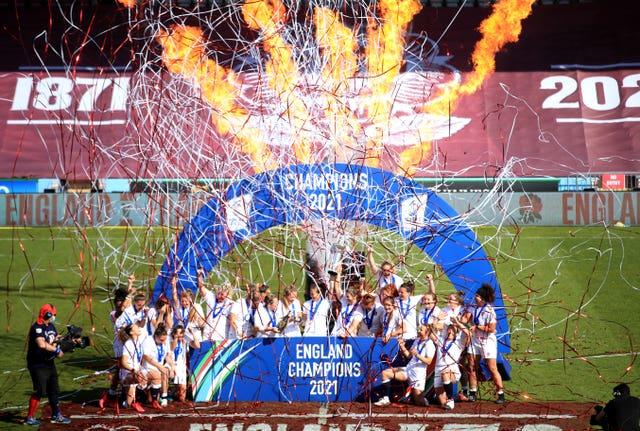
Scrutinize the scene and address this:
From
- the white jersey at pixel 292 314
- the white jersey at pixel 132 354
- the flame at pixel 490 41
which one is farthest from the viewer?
the flame at pixel 490 41

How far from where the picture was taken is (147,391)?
10.6m

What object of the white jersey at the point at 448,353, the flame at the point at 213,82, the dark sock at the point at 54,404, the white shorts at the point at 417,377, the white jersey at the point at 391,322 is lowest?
the dark sock at the point at 54,404

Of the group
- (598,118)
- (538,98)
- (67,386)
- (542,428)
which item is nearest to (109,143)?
(538,98)

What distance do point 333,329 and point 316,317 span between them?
1.04 feet

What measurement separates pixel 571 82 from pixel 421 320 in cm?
2503

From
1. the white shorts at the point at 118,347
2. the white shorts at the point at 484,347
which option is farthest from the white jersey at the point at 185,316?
the white shorts at the point at 484,347

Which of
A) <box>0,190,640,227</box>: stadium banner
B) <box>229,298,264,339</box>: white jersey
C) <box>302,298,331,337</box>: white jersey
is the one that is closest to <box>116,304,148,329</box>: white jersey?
<box>229,298,264,339</box>: white jersey

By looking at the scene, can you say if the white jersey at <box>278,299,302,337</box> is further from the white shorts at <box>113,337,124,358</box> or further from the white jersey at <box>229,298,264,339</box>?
the white shorts at <box>113,337,124,358</box>

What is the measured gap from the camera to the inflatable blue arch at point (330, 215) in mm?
10812

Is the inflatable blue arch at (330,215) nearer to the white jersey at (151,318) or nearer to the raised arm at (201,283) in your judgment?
the raised arm at (201,283)

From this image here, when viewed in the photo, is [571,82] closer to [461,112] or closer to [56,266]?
[461,112]

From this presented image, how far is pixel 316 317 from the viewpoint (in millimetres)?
11469

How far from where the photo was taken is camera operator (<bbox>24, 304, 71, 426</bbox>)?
32.1 feet

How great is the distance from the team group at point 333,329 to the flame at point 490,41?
2143cm
